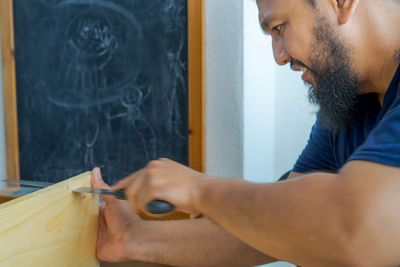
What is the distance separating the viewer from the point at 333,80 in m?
0.80

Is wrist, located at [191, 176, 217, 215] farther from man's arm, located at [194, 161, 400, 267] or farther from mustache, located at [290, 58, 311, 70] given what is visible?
mustache, located at [290, 58, 311, 70]

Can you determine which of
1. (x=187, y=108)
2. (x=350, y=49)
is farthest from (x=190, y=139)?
(x=350, y=49)

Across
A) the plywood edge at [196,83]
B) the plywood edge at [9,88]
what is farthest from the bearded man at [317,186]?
the plywood edge at [9,88]

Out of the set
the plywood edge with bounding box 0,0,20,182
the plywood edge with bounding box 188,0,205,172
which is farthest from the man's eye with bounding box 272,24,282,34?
the plywood edge with bounding box 0,0,20,182

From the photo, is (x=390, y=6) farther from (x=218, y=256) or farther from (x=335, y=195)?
(x=218, y=256)

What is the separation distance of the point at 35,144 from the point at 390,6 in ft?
4.82

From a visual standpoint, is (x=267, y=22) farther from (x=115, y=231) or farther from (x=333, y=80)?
(x=115, y=231)

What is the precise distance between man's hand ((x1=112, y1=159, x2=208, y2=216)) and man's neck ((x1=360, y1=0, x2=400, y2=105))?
1.43 feet

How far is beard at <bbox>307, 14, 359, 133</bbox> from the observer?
0.74 m

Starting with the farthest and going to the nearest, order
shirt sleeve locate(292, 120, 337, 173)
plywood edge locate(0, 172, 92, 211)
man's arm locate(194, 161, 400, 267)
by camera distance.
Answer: shirt sleeve locate(292, 120, 337, 173) → plywood edge locate(0, 172, 92, 211) → man's arm locate(194, 161, 400, 267)

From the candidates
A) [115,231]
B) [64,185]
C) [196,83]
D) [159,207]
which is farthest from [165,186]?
[196,83]

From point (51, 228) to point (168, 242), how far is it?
1.06 feet

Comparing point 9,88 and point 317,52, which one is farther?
point 9,88

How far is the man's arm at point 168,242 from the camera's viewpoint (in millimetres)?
866
